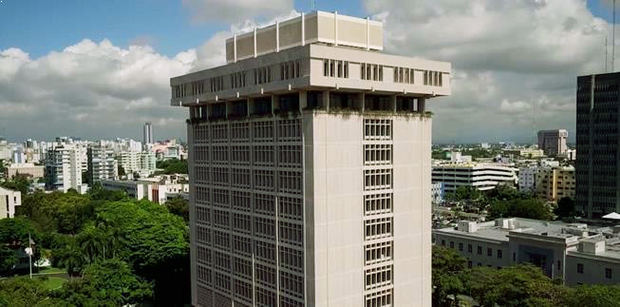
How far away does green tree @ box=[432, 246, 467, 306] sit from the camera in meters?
61.1

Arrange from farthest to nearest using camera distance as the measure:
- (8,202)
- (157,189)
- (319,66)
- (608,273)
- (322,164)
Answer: (157,189) < (8,202) < (608,273) < (322,164) < (319,66)

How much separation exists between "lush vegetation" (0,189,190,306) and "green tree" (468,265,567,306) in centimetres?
3881

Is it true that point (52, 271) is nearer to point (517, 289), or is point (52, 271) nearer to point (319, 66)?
point (319, 66)

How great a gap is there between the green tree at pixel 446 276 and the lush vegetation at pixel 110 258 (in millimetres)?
33458

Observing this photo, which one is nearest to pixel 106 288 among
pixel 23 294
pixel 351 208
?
pixel 23 294

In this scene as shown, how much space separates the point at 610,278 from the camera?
62875 mm

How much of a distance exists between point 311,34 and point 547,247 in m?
48.7

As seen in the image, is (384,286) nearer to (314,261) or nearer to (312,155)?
(314,261)

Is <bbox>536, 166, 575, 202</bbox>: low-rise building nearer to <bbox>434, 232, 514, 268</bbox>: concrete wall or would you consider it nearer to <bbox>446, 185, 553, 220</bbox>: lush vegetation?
<bbox>446, 185, 553, 220</bbox>: lush vegetation

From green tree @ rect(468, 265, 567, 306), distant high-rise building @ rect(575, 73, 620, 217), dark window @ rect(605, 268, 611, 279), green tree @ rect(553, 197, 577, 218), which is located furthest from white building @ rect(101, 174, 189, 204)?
dark window @ rect(605, 268, 611, 279)

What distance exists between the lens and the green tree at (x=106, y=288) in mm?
56281

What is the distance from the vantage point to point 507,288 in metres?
53.2

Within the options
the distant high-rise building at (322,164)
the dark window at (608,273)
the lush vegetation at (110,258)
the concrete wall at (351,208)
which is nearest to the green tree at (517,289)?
the dark window at (608,273)

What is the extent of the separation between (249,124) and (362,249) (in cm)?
1402
